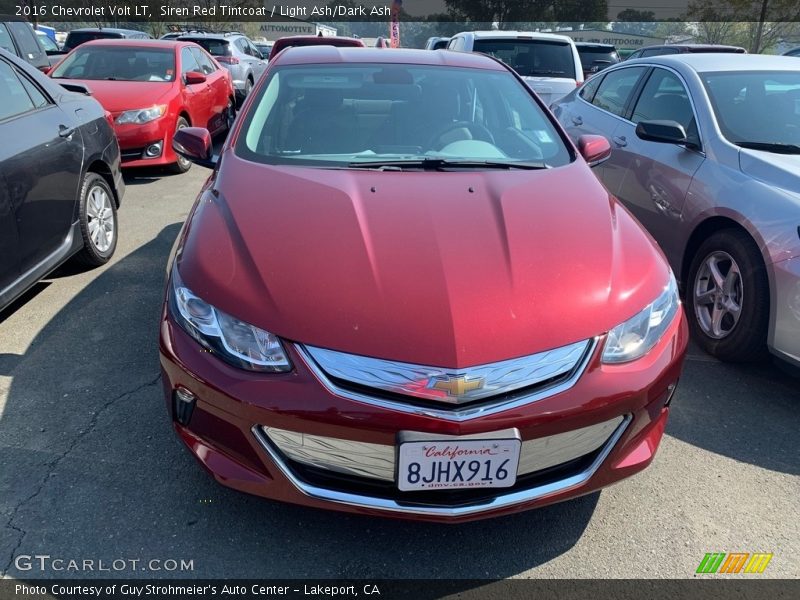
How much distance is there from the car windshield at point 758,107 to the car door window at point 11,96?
13.7ft

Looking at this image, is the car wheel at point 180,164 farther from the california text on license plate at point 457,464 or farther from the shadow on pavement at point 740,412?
the california text on license plate at point 457,464

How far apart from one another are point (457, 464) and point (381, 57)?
2.48 metres

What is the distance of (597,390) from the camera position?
1847 mm

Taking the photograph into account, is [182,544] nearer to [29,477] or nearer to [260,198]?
[29,477]

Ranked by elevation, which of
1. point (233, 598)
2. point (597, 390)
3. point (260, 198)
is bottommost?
point (233, 598)

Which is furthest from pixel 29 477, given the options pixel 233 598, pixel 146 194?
pixel 146 194

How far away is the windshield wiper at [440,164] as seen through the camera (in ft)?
8.97

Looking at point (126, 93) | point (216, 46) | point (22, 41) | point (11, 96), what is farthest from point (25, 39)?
point (11, 96)

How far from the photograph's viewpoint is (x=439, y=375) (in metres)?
1.75

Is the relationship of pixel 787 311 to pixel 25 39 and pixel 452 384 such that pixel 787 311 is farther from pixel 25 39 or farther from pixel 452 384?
pixel 25 39

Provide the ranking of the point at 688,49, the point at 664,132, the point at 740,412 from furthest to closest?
1. the point at 688,49
2. the point at 664,132
3. the point at 740,412

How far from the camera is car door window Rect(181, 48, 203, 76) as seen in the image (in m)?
7.81

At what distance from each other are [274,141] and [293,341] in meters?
1.40

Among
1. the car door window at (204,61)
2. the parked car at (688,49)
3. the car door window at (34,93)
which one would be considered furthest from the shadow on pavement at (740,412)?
the car door window at (204,61)
